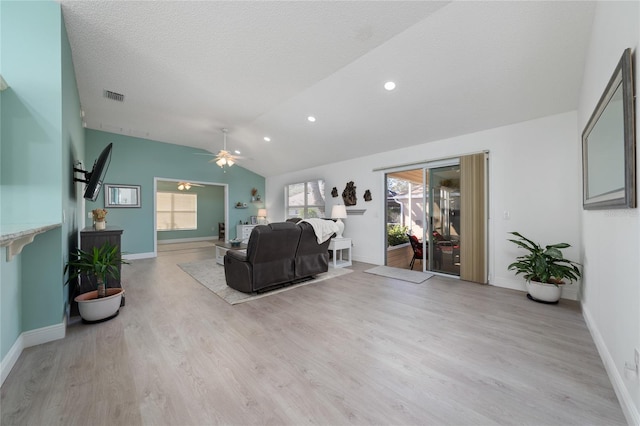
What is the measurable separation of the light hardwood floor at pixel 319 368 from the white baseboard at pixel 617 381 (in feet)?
0.17

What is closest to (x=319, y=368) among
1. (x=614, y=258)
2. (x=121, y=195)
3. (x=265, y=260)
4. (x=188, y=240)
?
(x=265, y=260)

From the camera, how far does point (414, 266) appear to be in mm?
5082

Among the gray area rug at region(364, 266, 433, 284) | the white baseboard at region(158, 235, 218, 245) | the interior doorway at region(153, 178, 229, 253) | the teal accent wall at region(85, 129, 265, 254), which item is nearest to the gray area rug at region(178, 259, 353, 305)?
the gray area rug at region(364, 266, 433, 284)

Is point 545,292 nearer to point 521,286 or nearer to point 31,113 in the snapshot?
point 521,286

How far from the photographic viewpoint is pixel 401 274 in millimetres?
4359

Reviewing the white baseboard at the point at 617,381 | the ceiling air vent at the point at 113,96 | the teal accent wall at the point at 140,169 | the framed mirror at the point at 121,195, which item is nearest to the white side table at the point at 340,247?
the white baseboard at the point at 617,381

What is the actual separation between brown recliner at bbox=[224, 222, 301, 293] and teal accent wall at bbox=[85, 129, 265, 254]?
4.02 metres

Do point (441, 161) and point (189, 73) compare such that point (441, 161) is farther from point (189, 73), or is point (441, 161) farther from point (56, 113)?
point (56, 113)

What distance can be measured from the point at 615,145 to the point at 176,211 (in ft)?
35.4

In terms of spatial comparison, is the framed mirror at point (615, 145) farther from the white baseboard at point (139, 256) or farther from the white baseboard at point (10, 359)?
the white baseboard at point (139, 256)

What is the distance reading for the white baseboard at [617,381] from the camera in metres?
1.26

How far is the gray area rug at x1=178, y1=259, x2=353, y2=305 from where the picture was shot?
10.6 feet

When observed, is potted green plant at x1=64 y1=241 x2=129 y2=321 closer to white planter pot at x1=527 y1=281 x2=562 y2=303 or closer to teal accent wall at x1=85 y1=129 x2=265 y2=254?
teal accent wall at x1=85 y1=129 x2=265 y2=254

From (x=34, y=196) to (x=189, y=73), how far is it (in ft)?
7.24
